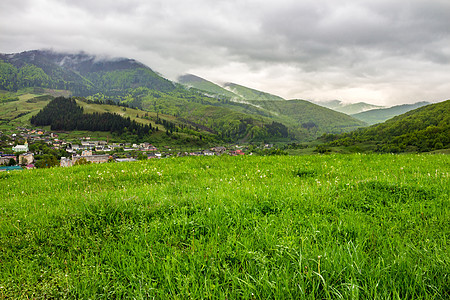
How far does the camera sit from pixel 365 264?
2824 mm

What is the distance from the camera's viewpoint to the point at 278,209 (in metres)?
4.87

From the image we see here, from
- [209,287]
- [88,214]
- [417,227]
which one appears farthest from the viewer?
[88,214]

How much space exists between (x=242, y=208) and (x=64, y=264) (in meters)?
3.46

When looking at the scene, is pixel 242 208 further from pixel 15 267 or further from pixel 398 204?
pixel 15 267

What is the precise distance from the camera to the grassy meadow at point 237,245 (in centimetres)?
250

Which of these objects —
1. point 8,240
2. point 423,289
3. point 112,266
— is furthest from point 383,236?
point 8,240

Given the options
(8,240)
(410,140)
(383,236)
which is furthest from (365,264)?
(410,140)

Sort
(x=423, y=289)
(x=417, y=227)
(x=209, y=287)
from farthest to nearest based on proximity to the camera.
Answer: (x=417, y=227), (x=209, y=287), (x=423, y=289)

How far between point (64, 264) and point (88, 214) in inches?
65.4

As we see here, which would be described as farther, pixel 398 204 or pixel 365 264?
pixel 398 204

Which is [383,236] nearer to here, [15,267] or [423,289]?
[423,289]

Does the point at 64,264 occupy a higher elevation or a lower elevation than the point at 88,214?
lower

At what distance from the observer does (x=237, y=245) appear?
339cm

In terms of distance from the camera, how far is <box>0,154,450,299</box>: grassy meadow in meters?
2.50
